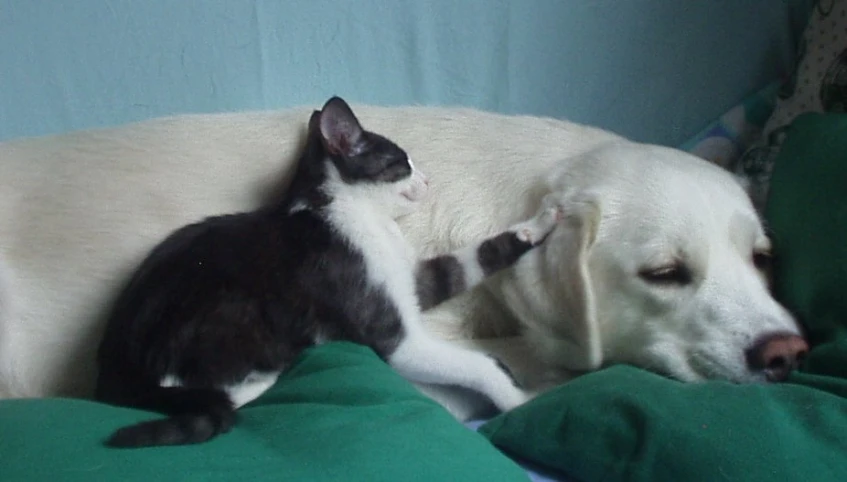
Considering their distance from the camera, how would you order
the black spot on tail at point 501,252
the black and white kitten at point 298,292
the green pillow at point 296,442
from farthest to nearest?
the black spot on tail at point 501,252 < the black and white kitten at point 298,292 < the green pillow at point 296,442

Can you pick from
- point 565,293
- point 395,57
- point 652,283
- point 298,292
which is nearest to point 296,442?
point 298,292

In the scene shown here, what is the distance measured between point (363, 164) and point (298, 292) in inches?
9.7

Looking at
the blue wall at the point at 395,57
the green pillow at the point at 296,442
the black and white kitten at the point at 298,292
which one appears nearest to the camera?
the green pillow at the point at 296,442

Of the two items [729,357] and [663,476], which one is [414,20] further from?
[663,476]

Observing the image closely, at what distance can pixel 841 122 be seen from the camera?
50.1 inches

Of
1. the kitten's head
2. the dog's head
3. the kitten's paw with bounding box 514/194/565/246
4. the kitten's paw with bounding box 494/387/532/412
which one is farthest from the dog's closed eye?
the kitten's head

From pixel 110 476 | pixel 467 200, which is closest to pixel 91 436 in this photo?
pixel 110 476

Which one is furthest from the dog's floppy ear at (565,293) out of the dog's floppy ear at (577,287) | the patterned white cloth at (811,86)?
the patterned white cloth at (811,86)

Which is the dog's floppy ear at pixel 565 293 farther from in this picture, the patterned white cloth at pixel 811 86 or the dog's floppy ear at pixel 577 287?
the patterned white cloth at pixel 811 86

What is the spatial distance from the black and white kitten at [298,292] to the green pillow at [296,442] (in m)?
0.05

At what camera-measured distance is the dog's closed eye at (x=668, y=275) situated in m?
1.23

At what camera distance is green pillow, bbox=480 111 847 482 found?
874 millimetres

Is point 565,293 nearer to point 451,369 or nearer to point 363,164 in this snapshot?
point 451,369

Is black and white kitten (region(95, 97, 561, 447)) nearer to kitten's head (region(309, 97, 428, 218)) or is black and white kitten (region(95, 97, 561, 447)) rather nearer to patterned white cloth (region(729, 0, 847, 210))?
kitten's head (region(309, 97, 428, 218))
